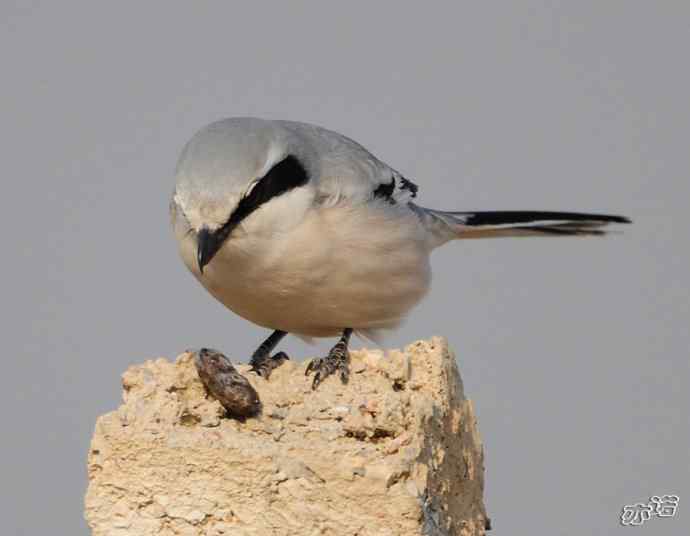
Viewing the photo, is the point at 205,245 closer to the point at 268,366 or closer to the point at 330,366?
the point at 268,366

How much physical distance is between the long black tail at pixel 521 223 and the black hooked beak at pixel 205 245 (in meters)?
2.24

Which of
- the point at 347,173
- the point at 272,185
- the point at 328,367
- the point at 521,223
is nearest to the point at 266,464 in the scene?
the point at 328,367

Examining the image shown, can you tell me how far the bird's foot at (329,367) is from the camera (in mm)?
4133

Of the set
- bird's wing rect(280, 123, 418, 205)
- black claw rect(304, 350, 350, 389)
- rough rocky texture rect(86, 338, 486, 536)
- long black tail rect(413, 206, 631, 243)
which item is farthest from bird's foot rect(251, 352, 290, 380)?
long black tail rect(413, 206, 631, 243)

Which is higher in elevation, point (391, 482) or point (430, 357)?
point (430, 357)

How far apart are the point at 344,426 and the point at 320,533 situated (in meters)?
0.35

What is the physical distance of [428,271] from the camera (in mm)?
6309

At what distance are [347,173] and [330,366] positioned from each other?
174 cm

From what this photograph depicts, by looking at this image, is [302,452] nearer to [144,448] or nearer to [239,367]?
[144,448]

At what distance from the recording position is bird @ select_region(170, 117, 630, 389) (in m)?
4.99

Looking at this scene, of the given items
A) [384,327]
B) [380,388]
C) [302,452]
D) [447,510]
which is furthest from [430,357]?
[384,327]

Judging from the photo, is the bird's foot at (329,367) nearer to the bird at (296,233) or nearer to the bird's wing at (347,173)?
the bird at (296,233)

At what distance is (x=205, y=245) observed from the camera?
4957 millimetres

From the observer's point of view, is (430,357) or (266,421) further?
(430,357)
